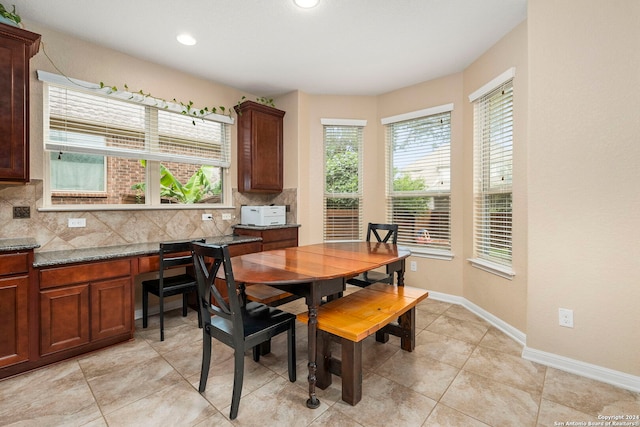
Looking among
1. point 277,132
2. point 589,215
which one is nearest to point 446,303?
point 589,215

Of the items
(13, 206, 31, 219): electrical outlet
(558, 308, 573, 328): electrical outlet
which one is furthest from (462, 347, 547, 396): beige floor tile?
(13, 206, 31, 219): electrical outlet

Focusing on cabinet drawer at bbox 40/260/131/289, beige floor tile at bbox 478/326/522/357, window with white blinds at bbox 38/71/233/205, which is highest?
window with white blinds at bbox 38/71/233/205

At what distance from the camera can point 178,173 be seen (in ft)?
12.5

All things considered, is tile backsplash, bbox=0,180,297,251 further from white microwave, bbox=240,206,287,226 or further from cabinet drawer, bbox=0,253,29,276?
cabinet drawer, bbox=0,253,29,276

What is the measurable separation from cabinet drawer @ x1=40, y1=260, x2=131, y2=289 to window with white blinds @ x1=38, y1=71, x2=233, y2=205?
96 cm

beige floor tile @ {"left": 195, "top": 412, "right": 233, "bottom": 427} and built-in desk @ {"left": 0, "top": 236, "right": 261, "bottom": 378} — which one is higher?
built-in desk @ {"left": 0, "top": 236, "right": 261, "bottom": 378}

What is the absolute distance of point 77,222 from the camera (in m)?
2.81

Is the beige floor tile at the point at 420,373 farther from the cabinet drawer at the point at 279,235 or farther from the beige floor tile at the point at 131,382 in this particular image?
the cabinet drawer at the point at 279,235

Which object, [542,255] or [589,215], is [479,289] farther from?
[589,215]

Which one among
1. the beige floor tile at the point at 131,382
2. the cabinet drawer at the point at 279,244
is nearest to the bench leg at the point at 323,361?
the beige floor tile at the point at 131,382

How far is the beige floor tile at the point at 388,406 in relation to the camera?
1.66m

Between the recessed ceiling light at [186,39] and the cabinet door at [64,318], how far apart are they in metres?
2.39

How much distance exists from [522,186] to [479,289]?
1272 mm

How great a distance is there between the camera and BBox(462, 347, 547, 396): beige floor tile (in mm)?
2006
